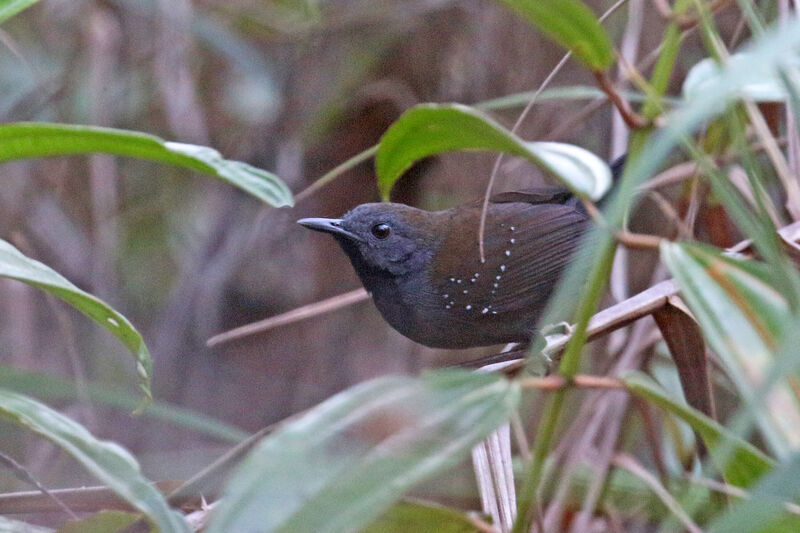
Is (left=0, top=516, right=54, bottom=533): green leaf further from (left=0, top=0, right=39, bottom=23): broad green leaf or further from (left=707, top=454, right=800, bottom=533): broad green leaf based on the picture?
(left=707, top=454, right=800, bottom=533): broad green leaf

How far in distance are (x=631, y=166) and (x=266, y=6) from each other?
4029mm

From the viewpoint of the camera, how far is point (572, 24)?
1.11m

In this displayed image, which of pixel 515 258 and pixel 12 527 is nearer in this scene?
pixel 12 527

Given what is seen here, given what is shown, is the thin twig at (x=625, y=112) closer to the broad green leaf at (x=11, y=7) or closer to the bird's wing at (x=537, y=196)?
the broad green leaf at (x=11, y=7)

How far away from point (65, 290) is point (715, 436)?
102cm

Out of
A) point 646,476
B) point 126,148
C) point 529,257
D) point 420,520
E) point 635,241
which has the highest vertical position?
point 126,148

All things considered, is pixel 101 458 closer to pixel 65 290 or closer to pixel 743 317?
pixel 65 290

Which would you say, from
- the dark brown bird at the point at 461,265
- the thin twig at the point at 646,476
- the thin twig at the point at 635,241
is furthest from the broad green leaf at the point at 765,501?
the dark brown bird at the point at 461,265

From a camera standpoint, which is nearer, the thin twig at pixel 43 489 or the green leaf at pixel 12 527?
the green leaf at pixel 12 527

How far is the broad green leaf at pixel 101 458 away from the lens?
1.17m

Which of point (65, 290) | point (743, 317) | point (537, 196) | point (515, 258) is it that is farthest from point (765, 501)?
point (537, 196)

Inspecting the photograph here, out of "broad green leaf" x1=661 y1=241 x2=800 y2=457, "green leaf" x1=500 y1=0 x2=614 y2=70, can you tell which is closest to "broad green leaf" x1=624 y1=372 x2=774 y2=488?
"broad green leaf" x1=661 y1=241 x2=800 y2=457

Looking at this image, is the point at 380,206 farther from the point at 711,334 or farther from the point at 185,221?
the point at 711,334

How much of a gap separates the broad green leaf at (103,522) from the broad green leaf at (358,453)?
58 centimetres
